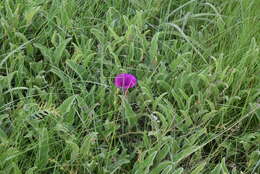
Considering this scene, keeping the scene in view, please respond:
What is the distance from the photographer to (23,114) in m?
1.69

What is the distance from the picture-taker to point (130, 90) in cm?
195

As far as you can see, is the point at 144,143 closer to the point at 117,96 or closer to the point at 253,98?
the point at 117,96

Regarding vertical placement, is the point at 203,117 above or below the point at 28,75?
below

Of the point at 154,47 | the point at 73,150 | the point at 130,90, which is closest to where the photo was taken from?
the point at 73,150

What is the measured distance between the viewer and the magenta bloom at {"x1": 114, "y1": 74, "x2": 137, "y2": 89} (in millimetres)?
1822

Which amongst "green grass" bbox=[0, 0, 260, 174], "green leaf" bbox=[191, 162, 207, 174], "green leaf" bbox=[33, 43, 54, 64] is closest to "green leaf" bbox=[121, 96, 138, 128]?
"green grass" bbox=[0, 0, 260, 174]

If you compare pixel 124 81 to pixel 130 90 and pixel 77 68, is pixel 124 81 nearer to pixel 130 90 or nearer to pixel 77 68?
pixel 130 90

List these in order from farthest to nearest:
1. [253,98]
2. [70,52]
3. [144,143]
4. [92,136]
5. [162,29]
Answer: [162,29], [70,52], [253,98], [144,143], [92,136]

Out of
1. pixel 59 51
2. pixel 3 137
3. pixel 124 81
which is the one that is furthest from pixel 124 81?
pixel 3 137

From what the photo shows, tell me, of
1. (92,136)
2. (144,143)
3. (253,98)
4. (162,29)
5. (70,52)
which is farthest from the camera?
(162,29)

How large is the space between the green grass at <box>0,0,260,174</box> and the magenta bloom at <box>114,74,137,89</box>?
0.04m

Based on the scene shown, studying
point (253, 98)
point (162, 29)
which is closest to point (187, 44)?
point (162, 29)

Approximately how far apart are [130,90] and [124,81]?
118 millimetres

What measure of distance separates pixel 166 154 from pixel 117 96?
0.31m
